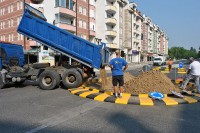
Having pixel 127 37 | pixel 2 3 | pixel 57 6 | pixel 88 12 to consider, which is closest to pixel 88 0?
pixel 88 12

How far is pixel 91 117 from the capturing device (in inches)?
261

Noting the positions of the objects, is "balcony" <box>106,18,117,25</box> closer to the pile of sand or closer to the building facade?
the building facade

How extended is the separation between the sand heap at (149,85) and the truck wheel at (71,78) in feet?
8.42

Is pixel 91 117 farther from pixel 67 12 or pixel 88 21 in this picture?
pixel 88 21

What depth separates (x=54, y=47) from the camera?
41.8ft

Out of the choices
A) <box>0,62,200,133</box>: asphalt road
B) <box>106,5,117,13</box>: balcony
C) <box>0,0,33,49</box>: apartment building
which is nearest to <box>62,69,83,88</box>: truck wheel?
<box>0,62,200,133</box>: asphalt road

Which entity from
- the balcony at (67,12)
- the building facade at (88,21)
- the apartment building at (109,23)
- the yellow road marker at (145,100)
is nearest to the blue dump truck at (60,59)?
the yellow road marker at (145,100)

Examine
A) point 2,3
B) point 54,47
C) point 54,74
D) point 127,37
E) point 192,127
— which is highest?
point 2,3

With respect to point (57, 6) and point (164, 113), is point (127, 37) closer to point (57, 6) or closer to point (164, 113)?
point (57, 6)

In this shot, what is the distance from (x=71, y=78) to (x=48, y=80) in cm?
126

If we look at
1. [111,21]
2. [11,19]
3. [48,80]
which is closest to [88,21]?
[111,21]

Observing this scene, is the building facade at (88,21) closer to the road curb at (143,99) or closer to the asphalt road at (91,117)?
the road curb at (143,99)

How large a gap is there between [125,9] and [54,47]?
61896 mm

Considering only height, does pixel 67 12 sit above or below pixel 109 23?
below
